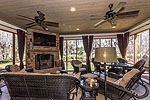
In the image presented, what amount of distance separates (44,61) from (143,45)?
5856 millimetres

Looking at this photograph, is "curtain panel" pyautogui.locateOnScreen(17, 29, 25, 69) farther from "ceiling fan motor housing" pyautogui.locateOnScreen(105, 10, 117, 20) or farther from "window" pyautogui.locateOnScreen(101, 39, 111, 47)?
"window" pyautogui.locateOnScreen(101, 39, 111, 47)

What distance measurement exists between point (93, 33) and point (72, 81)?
5167 millimetres

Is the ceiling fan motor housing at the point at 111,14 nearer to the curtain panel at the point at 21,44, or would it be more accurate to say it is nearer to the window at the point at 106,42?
the window at the point at 106,42

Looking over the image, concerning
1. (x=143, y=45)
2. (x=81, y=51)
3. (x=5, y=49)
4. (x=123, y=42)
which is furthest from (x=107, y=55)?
(x=81, y=51)

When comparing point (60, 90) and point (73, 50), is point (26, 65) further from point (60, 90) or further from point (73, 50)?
point (60, 90)

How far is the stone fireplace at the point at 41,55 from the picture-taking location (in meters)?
5.35

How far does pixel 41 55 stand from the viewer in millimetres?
5859

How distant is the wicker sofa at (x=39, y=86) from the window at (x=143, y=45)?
14.5ft

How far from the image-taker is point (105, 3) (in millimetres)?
2738

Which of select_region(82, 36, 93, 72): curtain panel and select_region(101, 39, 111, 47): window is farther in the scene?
select_region(101, 39, 111, 47): window

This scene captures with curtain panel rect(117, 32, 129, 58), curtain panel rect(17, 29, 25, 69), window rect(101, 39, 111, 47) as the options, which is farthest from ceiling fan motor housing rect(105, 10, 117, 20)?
Answer: curtain panel rect(17, 29, 25, 69)

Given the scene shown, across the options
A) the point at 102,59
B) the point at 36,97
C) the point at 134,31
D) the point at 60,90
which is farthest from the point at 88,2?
the point at 134,31

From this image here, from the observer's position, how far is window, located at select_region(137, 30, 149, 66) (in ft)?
14.9


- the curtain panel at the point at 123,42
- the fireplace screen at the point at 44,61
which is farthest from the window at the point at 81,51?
the curtain panel at the point at 123,42
